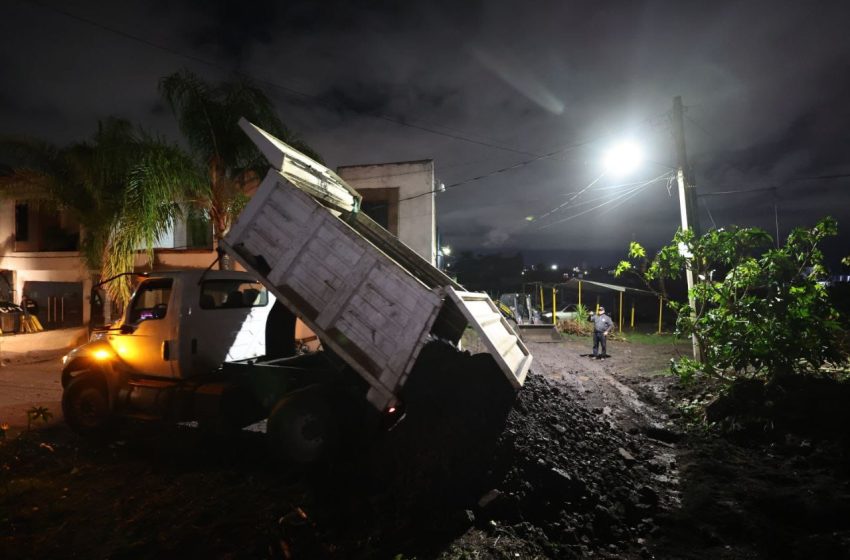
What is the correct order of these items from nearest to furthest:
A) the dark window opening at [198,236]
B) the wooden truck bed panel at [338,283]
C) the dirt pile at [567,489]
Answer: the dirt pile at [567,489] < the wooden truck bed panel at [338,283] < the dark window opening at [198,236]

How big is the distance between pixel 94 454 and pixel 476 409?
5.04 metres

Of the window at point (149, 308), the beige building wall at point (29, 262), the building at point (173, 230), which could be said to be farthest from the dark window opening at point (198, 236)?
the window at point (149, 308)

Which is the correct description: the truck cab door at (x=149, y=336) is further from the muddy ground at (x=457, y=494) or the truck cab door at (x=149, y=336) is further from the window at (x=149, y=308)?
the muddy ground at (x=457, y=494)

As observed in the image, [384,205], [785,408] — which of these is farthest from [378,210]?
[785,408]

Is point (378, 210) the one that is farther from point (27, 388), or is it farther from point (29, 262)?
point (29, 262)

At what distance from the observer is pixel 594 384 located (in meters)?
9.70

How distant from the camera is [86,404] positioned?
6117 millimetres

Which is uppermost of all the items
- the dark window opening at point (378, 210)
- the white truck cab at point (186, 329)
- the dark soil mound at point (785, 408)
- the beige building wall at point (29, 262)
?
the dark window opening at point (378, 210)

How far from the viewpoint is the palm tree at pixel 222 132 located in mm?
10406

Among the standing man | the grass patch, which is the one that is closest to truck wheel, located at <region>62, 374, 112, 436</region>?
the standing man

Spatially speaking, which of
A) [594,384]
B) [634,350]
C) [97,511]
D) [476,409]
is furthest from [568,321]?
[97,511]

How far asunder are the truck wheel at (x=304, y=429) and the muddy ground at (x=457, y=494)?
0.31m

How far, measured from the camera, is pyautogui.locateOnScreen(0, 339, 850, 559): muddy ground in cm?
359

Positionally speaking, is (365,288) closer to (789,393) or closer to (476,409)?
(476,409)
